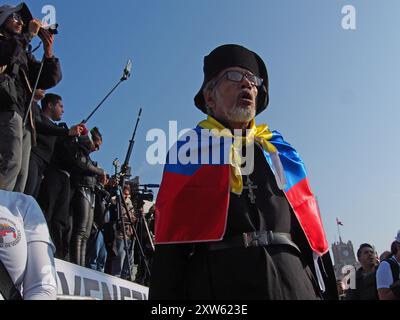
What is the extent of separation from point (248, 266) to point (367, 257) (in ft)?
22.0

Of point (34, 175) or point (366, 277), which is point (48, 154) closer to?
point (34, 175)

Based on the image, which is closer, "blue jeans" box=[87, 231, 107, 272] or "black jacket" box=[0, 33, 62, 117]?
"black jacket" box=[0, 33, 62, 117]

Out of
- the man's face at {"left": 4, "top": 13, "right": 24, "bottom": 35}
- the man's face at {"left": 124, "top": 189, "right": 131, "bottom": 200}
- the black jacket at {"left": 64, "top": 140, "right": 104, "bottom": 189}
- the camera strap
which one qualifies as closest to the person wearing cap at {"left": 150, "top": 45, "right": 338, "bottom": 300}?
the camera strap

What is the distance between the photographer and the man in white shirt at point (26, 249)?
2.01 metres

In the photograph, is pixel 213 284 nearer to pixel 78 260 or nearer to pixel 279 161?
pixel 279 161

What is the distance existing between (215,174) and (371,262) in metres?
6.57

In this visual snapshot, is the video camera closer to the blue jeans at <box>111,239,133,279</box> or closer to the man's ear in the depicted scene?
the blue jeans at <box>111,239,133,279</box>

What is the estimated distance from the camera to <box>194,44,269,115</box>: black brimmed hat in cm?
295

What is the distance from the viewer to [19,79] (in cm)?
466

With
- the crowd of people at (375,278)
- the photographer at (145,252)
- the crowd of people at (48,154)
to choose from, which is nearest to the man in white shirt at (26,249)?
the crowd of people at (48,154)

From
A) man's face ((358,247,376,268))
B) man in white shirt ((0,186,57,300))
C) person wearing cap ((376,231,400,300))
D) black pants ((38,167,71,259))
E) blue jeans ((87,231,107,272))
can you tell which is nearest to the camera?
man in white shirt ((0,186,57,300))

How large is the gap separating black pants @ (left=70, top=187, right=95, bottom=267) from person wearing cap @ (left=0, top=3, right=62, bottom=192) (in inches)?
60.7

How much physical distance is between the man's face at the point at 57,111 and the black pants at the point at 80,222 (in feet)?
3.30

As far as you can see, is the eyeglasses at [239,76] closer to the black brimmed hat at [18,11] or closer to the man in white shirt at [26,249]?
the man in white shirt at [26,249]
